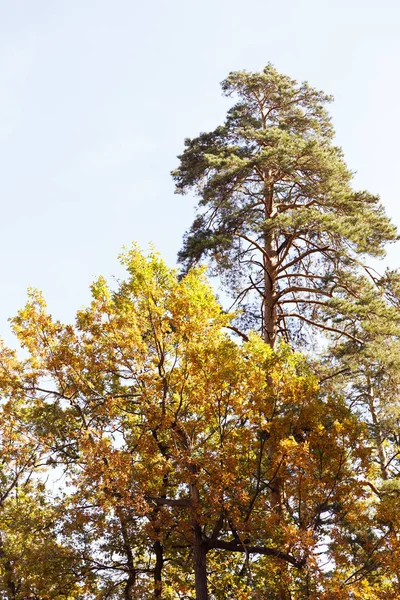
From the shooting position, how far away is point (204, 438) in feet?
45.4

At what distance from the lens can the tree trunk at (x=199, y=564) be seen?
12.0 meters

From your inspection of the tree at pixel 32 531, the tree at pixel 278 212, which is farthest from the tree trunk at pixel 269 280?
the tree at pixel 32 531

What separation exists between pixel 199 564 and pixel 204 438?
2.56 m

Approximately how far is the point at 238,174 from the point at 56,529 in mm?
9464

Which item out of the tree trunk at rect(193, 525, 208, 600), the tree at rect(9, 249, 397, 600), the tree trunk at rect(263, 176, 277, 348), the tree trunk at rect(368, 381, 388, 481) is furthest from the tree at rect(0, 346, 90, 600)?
the tree trunk at rect(368, 381, 388, 481)

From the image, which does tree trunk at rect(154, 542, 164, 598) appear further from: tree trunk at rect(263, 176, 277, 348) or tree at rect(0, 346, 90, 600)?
tree trunk at rect(263, 176, 277, 348)

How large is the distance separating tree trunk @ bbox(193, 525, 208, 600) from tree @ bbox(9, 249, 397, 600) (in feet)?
0.08

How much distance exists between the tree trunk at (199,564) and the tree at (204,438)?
2 centimetres

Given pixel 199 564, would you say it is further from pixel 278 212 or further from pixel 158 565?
pixel 278 212

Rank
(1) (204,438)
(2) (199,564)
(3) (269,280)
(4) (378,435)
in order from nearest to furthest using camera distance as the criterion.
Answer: (2) (199,564) → (1) (204,438) → (3) (269,280) → (4) (378,435)

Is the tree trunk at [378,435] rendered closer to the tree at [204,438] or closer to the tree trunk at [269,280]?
the tree trunk at [269,280]

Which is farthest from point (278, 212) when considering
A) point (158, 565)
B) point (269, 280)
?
point (158, 565)

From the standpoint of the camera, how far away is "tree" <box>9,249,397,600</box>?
11914 millimetres

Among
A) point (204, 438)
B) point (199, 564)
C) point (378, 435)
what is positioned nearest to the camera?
point (199, 564)
